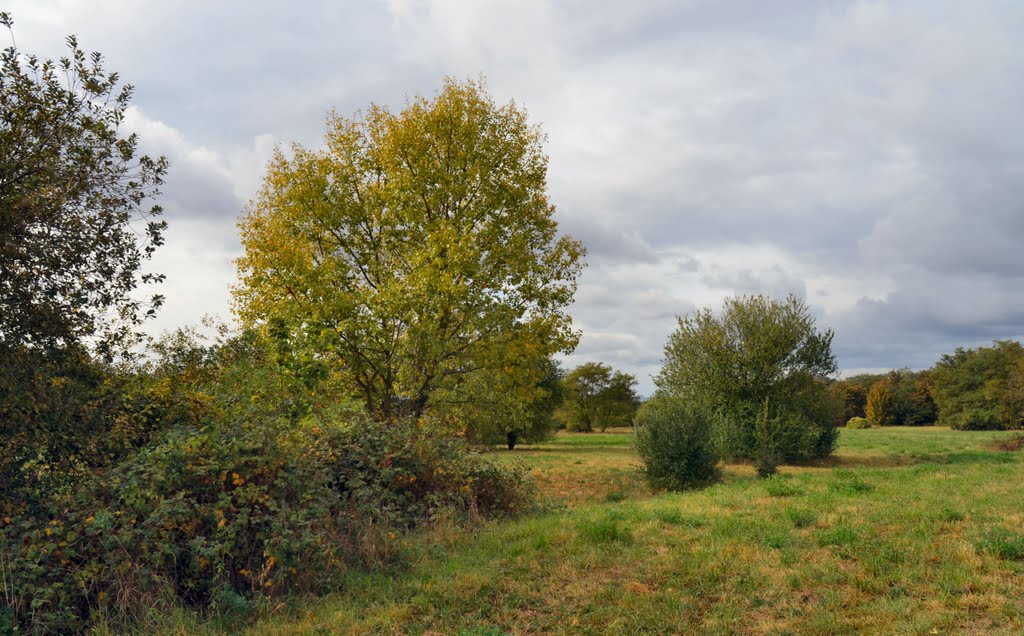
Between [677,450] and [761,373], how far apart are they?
12426mm

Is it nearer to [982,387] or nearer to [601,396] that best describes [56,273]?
[601,396]

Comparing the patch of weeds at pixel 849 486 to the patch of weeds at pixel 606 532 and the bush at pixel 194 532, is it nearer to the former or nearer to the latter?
the patch of weeds at pixel 606 532

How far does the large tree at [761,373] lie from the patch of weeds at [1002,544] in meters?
19.5

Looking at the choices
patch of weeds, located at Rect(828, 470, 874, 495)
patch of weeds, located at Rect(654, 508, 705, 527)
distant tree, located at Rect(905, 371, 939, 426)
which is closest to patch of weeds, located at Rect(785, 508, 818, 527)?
patch of weeds, located at Rect(654, 508, 705, 527)

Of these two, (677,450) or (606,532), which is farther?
(677,450)

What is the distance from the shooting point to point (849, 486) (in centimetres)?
1364

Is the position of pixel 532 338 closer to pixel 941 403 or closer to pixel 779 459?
pixel 779 459

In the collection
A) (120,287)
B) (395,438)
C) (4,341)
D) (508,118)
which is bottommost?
(395,438)

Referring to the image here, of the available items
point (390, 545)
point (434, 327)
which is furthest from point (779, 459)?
point (390, 545)

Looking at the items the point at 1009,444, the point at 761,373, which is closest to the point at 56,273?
the point at 761,373

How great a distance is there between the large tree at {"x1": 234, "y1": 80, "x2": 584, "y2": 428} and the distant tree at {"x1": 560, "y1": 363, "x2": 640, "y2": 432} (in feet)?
146

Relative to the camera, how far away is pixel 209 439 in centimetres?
839

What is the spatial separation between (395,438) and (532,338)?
6973mm

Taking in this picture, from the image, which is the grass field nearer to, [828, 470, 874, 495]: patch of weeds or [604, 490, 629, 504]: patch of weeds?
[828, 470, 874, 495]: patch of weeds
